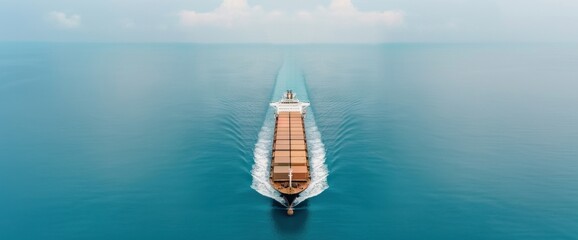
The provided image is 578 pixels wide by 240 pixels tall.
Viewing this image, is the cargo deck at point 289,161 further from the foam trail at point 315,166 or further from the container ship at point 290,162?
the foam trail at point 315,166

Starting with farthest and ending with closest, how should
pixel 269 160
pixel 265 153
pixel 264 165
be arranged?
pixel 265 153
pixel 269 160
pixel 264 165

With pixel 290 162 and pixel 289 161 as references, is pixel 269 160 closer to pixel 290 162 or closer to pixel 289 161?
pixel 289 161

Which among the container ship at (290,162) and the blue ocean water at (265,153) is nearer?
the blue ocean water at (265,153)

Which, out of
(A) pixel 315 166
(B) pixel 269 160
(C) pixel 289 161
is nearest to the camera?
(C) pixel 289 161

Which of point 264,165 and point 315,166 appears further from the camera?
point 264,165

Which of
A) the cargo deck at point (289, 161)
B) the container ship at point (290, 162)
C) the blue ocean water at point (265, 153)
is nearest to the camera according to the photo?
the blue ocean water at point (265, 153)

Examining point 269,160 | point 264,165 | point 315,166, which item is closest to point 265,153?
point 269,160

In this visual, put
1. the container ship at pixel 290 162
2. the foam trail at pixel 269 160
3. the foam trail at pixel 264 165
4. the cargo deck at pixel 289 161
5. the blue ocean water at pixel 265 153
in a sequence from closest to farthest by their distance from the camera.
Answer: the blue ocean water at pixel 265 153
the container ship at pixel 290 162
the cargo deck at pixel 289 161
the foam trail at pixel 264 165
the foam trail at pixel 269 160

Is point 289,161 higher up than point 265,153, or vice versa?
point 265,153

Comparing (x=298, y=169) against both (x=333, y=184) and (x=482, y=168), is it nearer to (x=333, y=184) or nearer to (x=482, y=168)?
(x=333, y=184)

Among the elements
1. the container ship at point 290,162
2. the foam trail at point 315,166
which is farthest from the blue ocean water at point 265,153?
the container ship at point 290,162
